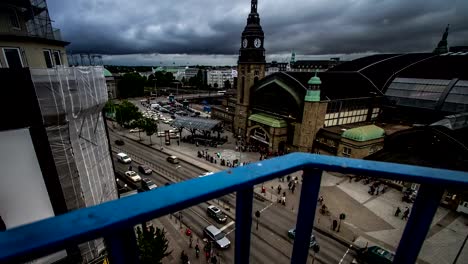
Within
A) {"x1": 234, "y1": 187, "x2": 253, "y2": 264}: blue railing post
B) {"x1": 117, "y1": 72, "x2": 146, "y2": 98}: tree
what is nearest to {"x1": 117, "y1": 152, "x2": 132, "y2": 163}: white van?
{"x1": 234, "y1": 187, "x2": 253, "y2": 264}: blue railing post

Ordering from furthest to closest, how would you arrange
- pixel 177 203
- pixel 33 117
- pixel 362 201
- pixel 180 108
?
pixel 180 108
pixel 362 201
pixel 33 117
pixel 177 203

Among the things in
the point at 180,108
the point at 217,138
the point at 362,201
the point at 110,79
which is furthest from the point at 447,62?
the point at 110,79

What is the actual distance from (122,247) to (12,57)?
14.9 meters

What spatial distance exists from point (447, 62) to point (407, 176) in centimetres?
5695

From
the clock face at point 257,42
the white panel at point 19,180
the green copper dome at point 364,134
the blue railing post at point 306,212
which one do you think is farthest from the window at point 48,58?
the clock face at point 257,42

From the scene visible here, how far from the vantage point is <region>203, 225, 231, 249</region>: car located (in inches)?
681

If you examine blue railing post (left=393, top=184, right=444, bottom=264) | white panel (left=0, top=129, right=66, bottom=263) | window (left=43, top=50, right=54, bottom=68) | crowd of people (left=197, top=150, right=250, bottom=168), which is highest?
window (left=43, top=50, right=54, bottom=68)

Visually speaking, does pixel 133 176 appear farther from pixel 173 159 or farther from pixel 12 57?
pixel 12 57

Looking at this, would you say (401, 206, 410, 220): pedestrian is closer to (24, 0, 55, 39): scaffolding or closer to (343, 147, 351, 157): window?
(343, 147, 351, 157): window

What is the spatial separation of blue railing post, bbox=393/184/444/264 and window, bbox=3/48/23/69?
15.5 metres

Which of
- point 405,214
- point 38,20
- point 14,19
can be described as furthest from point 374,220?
point 14,19

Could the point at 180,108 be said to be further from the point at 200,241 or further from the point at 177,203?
the point at 177,203

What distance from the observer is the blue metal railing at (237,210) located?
1.28 metres

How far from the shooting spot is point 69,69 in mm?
11000
